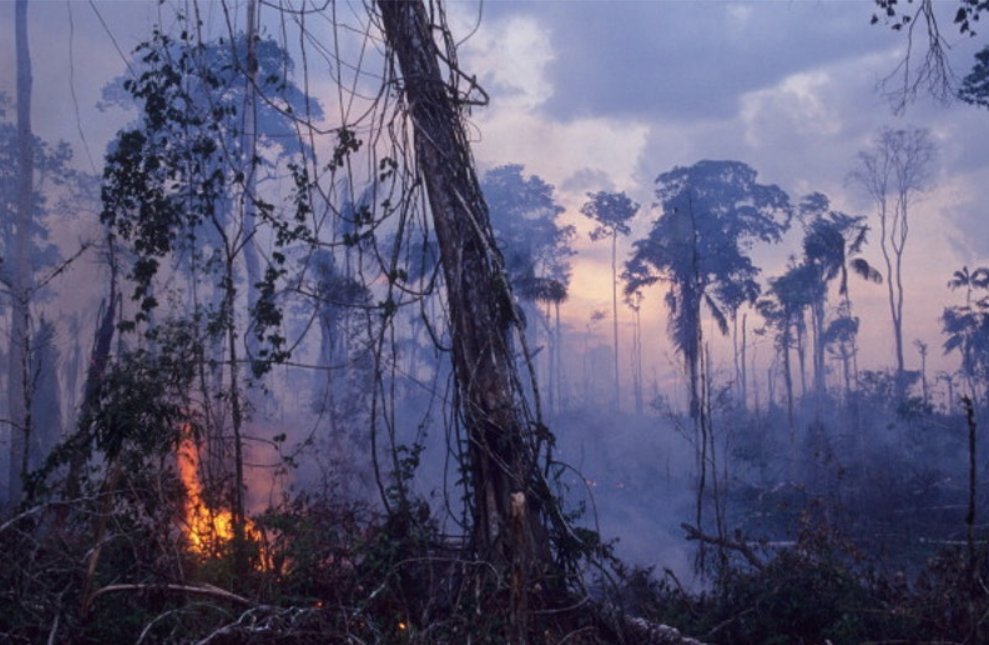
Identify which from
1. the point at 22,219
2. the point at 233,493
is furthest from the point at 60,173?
the point at 233,493

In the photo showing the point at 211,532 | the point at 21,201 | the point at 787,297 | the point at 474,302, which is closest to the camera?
the point at 474,302

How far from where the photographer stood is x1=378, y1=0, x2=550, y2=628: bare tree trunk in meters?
6.14

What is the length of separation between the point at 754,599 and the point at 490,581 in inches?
136

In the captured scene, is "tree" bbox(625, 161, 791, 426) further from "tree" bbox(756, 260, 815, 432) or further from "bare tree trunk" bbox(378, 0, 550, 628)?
"bare tree trunk" bbox(378, 0, 550, 628)

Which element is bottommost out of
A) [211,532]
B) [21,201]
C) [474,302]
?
[211,532]

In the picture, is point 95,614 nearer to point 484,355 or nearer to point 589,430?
point 484,355

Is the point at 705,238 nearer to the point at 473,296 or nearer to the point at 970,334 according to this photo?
the point at 970,334

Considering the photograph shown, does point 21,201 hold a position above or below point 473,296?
above

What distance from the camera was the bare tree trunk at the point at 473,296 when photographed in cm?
614

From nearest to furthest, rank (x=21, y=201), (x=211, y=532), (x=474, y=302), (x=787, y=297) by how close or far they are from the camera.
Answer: (x=474, y=302), (x=211, y=532), (x=21, y=201), (x=787, y=297)

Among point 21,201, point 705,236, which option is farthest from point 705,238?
point 21,201

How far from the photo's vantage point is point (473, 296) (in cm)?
646

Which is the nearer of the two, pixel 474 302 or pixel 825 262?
pixel 474 302

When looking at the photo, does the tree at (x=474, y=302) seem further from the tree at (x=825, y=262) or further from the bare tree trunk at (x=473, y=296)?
the tree at (x=825, y=262)
